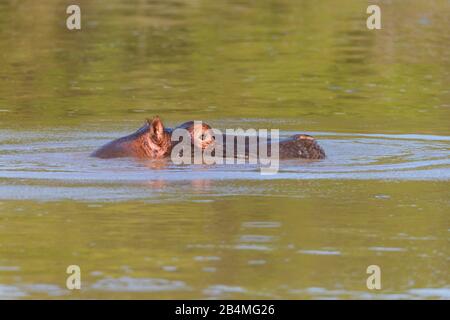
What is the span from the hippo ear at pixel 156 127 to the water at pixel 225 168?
0.31m

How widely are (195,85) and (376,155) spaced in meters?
5.75

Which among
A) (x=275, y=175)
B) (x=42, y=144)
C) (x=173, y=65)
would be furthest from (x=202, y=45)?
(x=275, y=175)

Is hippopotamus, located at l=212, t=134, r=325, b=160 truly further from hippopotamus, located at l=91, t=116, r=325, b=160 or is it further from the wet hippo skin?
the wet hippo skin

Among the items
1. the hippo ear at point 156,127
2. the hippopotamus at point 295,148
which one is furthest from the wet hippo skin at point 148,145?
the hippopotamus at point 295,148

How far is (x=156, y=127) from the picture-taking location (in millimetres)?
11773

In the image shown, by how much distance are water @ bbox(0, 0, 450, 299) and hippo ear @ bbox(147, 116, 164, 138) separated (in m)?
0.31

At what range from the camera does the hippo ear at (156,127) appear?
38.5ft

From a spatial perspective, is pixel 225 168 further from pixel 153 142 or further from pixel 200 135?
pixel 153 142

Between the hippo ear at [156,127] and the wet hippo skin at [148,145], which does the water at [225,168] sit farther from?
the hippo ear at [156,127]

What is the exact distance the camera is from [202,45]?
21.8m

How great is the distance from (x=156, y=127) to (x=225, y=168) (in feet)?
2.39

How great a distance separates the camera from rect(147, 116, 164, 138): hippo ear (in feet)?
38.5

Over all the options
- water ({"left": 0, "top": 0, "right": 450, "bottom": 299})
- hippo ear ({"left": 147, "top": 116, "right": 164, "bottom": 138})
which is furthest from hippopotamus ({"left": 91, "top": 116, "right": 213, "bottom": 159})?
water ({"left": 0, "top": 0, "right": 450, "bottom": 299})
